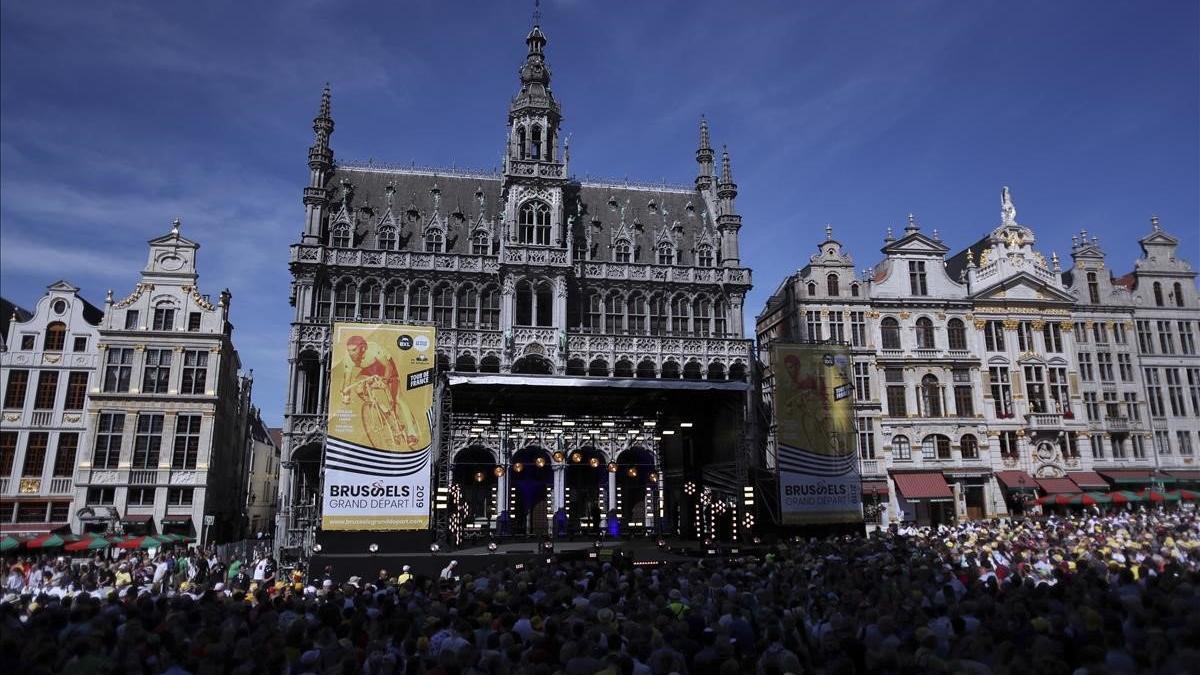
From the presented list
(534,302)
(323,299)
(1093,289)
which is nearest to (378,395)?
(534,302)

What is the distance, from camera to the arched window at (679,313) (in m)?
47.7

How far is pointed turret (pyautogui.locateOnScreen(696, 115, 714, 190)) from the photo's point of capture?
54031 mm

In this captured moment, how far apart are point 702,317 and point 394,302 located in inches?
734

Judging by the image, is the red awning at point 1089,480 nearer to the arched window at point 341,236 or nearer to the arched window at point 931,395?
the arched window at point 931,395

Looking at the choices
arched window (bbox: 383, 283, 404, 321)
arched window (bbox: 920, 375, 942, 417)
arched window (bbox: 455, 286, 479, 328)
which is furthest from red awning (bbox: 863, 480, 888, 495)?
arched window (bbox: 383, 283, 404, 321)

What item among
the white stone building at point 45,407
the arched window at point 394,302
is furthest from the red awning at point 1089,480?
the white stone building at point 45,407

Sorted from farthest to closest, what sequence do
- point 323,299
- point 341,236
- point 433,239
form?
point 433,239
point 341,236
point 323,299

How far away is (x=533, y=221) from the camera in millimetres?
46281

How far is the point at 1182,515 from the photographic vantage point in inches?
1422

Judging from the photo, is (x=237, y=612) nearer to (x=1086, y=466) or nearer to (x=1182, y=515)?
(x=1182, y=515)

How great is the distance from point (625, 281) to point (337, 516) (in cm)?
2530

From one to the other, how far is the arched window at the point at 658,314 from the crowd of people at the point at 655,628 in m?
30.6

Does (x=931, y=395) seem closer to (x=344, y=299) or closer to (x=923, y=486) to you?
(x=923, y=486)

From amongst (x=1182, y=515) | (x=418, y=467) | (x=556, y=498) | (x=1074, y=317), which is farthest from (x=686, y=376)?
(x=1074, y=317)
